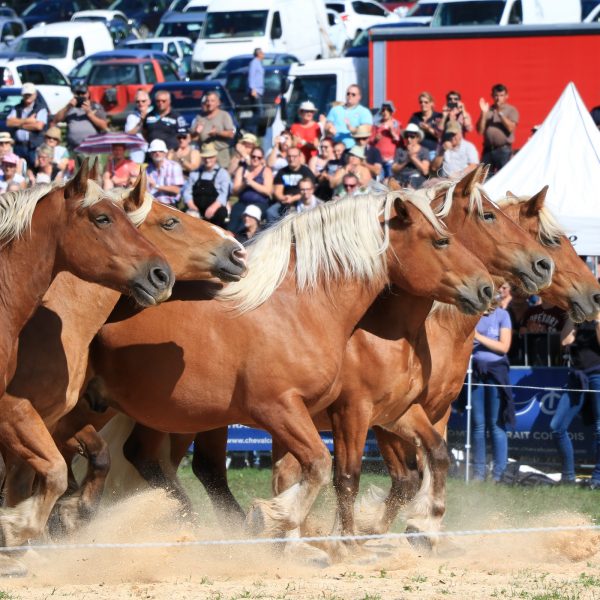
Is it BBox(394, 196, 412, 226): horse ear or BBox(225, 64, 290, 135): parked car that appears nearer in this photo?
BBox(394, 196, 412, 226): horse ear

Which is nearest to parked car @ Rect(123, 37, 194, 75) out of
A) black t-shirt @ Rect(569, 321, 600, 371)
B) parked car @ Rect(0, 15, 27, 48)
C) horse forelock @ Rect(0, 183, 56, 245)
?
parked car @ Rect(0, 15, 27, 48)

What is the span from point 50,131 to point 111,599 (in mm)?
11293

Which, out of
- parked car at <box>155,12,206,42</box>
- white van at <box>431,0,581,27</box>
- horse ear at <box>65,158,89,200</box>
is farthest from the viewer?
parked car at <box>155,12,206,42</box>

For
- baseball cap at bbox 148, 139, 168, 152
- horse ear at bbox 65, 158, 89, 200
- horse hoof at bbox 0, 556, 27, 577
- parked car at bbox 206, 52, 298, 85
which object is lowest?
horse hoof at bbox 0, 556, 27, 577

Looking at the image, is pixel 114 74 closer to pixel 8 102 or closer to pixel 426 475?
pixel 8 102

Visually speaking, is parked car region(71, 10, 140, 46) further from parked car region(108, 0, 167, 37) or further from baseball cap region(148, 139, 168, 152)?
baseball cap region(148, 139, 168, 152)

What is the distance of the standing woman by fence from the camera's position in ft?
37.4

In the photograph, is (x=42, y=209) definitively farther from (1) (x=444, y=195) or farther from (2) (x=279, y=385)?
(1) (x=444, y=195)

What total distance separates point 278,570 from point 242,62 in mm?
20970

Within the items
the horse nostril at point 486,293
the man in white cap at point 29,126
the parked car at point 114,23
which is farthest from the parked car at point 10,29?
the horse nostril at point 486,293

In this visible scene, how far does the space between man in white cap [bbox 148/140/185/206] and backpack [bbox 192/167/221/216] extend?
259 millimetres

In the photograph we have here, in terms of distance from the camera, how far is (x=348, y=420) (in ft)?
25.4

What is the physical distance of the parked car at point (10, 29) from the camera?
115 feet

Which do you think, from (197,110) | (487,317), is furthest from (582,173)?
(197,110)
